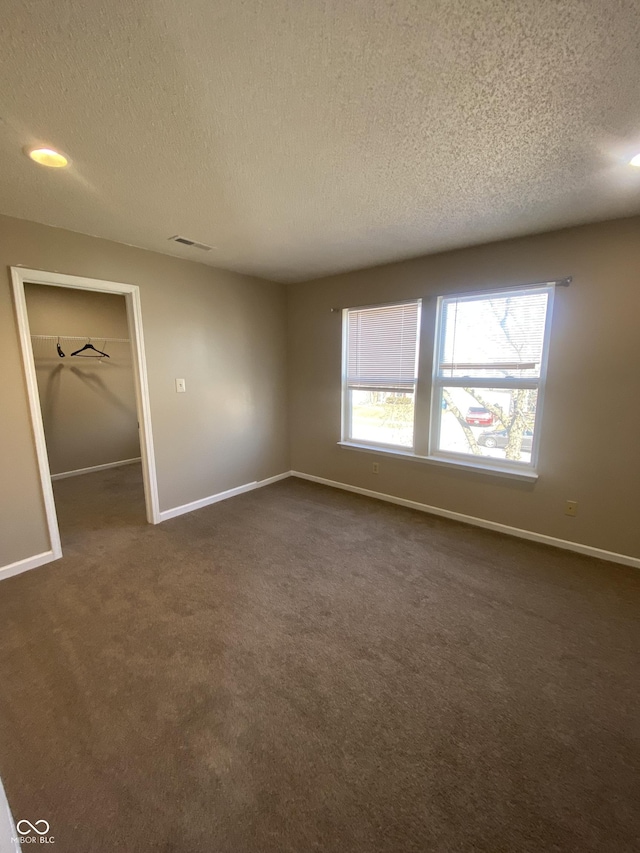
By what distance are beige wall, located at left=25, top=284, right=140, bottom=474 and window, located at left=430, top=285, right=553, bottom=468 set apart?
437cm

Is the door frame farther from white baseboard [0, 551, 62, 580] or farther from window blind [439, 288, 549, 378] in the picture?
window blind [439, 288, 549, 378]

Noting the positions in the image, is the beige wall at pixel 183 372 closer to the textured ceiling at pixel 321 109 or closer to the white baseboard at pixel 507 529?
the textured ceiling at pixel 321 109

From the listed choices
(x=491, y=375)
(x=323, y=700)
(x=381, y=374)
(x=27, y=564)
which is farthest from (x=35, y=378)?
(x=491, y=375)

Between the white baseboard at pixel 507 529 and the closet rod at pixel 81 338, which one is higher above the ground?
the closet rod at pixel 81 338

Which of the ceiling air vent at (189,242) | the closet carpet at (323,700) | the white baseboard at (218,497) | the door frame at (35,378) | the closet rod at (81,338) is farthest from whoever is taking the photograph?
the closet rod at (81,338)

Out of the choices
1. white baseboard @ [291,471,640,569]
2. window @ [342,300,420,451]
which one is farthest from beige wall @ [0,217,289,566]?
white baseboard @ [291,471,640,569]

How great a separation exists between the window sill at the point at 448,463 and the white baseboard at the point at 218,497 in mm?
1027

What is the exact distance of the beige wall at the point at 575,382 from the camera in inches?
94.5

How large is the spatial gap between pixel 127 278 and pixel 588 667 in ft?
13.1

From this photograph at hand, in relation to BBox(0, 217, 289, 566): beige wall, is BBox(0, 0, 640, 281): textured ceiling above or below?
above

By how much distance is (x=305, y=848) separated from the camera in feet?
3.41

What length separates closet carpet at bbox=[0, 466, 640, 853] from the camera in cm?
111
